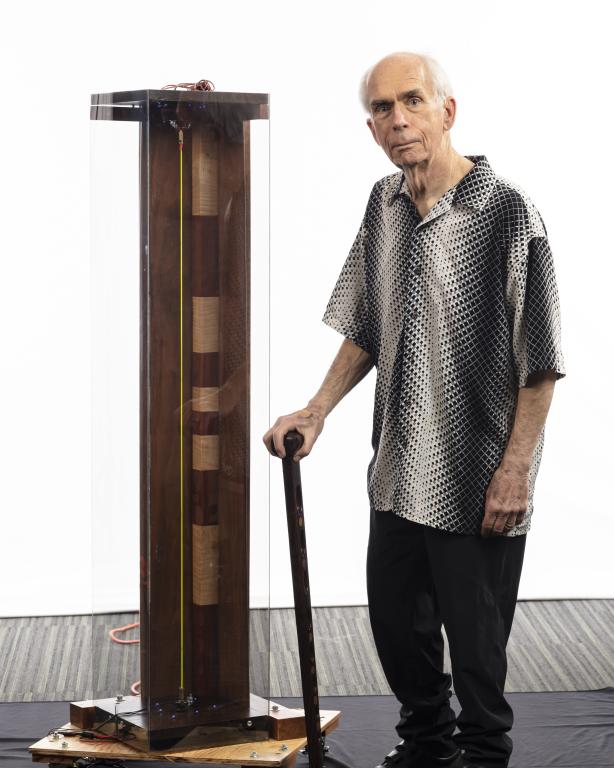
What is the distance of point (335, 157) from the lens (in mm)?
4523

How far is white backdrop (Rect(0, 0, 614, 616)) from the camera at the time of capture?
4359 mm

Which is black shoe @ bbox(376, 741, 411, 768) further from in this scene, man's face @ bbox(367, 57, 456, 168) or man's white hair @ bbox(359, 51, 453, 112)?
man's white hair @ bbox(359, 51, 453, 112)

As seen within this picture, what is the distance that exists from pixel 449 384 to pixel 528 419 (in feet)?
0.57

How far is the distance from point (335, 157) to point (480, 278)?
2.09 meters

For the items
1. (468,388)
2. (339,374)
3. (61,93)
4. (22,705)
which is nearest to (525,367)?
(468,388)

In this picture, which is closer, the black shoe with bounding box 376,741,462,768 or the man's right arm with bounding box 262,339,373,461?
the man's right arm with bounding box 262,339,373,461

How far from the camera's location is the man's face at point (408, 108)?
2.53 meters

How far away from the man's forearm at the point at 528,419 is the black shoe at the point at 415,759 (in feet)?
2.30

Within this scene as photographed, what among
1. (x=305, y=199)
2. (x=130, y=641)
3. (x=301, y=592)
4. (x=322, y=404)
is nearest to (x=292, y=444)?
(x=322, y=404)

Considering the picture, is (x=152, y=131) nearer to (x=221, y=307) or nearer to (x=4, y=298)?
(x=221, y=307)

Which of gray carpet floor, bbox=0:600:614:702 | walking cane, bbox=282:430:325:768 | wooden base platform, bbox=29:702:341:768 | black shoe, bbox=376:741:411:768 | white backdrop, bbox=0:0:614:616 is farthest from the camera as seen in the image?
white backdrop, bbox=0:0:614:616

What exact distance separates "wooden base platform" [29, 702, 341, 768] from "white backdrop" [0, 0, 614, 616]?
5.03 ft

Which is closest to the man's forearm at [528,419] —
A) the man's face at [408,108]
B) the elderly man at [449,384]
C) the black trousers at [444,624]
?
the elderly man at [449,384]

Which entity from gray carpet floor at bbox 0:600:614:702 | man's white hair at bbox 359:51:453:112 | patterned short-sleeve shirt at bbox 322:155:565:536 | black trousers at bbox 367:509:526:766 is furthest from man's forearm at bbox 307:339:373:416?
gray carpet floor at bbox 0:600:614:702
